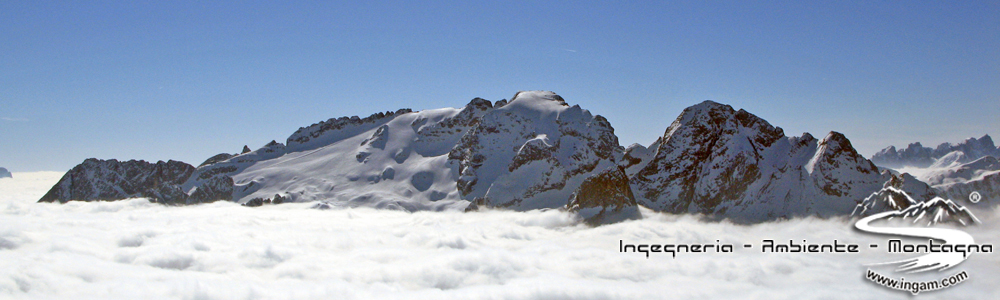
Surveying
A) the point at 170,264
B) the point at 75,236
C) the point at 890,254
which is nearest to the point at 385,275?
the point at 170,264

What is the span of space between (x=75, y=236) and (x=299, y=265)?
5504 centimetres

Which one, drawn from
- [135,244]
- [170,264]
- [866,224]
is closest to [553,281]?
[866,224]

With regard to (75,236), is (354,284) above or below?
below

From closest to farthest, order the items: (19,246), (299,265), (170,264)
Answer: (19,246), (170,264), (299,265)

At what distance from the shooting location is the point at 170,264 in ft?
516

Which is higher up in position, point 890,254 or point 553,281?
point 890,254

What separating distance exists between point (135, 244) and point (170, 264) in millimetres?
20667

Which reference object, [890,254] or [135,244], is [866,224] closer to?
[890,254]

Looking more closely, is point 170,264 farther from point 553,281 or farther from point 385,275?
point 553,281

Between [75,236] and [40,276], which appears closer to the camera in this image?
[40,276]

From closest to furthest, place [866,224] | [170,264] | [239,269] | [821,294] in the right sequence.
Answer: [866,224]
[821,294]
[170,264]
[239,269]

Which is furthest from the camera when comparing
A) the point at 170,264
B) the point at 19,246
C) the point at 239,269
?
the point at 239,269

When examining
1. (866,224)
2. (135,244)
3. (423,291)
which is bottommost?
(423,291)

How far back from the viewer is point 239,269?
170 metres
